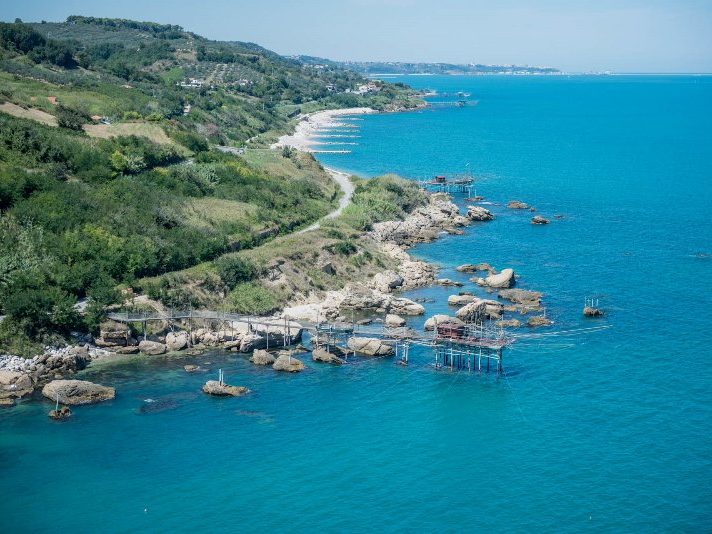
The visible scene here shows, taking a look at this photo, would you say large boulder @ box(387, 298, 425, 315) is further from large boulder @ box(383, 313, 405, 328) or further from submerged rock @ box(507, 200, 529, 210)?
submerged rock @ box(507, 200, 529, 210)

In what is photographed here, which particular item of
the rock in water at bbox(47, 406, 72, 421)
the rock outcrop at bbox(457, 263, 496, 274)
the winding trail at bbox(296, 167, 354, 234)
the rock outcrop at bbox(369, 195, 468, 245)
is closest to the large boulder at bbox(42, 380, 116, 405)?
the rock in water at bbox(47, 406, 72, 421)

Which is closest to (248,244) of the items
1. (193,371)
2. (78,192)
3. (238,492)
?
(78,192)

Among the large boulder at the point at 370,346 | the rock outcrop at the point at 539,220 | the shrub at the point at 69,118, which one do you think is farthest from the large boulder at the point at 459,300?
the shrub at the point at 69,118

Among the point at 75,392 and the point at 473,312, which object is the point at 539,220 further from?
the point at 75,392

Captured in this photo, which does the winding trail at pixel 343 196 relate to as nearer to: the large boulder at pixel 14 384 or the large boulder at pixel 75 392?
the large boulder at pixel 75 392

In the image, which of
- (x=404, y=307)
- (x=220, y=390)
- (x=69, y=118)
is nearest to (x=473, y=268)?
(x=404, y=307)

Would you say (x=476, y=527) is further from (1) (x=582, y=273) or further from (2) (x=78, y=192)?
(2) (x=78, y=192)

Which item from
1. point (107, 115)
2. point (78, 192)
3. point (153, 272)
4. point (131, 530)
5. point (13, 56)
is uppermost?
point (13, 56)
